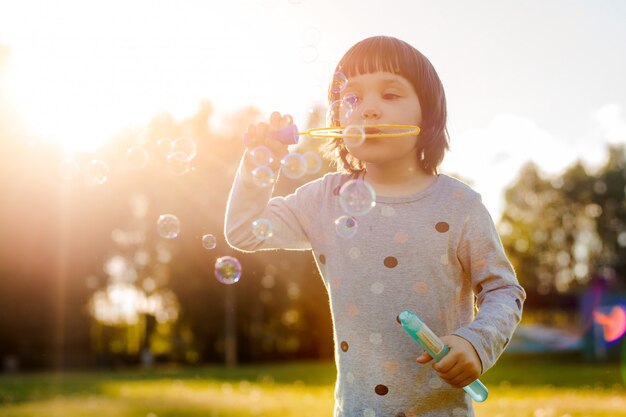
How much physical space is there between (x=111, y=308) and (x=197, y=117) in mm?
13065

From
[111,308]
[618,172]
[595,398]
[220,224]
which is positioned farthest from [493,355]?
[618,172]

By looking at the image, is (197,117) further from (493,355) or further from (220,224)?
(493,355)

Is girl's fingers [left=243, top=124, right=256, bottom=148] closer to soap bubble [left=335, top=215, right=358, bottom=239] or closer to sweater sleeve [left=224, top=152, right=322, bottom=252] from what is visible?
sweater sleeve [left=224, top=152, right=322, bottom=252]

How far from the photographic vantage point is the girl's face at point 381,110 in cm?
250

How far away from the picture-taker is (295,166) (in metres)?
3.21

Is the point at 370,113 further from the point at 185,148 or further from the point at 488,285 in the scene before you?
the point at 185,148

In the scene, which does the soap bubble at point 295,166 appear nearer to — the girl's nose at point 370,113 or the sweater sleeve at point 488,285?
the girl's nose at point 370,113

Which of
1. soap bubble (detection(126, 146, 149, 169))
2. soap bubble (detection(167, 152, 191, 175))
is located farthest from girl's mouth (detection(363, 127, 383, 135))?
soap bubble (detection(126, 146, 149, 169))

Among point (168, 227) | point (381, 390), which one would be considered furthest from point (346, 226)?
point (168, 227)

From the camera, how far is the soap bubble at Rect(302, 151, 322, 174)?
3.38 metres

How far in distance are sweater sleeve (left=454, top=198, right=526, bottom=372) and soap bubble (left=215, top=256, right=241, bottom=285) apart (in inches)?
65.2

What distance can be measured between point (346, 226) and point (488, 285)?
0.48m

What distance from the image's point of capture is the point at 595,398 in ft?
31.5

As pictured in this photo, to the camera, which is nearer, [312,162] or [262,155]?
[262,155]
